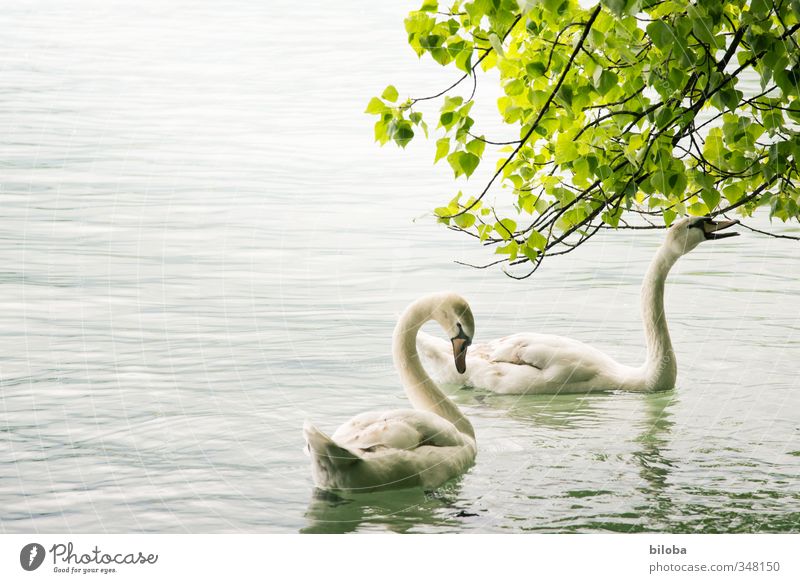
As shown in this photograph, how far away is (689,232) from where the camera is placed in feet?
20.0

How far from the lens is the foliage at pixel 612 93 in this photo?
3.51 meters

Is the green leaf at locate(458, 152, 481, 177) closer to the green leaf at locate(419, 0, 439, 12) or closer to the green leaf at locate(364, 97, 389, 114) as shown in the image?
the green leaf at locate(364, 97, 389, 114)

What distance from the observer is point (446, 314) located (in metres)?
4.93

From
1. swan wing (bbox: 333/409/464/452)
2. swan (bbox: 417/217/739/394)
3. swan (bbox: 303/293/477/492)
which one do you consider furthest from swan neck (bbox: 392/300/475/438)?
swan (bbox: 417/217/739/394)

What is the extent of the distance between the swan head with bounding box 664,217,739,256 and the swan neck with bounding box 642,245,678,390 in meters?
0.04

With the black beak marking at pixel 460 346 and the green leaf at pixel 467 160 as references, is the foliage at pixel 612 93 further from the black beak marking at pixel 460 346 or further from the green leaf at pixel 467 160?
the black beak marking at pixel 460 346

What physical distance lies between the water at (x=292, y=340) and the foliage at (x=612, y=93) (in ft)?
1.96

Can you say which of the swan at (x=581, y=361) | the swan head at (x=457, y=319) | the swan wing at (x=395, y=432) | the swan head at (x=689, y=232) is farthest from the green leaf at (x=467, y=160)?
the swan head at (x=689, y=232)

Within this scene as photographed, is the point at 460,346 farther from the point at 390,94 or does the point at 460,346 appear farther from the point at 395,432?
the point at 390,94

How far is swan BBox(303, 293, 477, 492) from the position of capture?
4344 mm

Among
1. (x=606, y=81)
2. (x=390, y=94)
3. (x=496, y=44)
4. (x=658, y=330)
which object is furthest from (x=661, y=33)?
(x=658, y=330)

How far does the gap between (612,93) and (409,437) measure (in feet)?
4.30

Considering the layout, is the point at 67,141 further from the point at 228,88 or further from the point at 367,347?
the point at 367,347

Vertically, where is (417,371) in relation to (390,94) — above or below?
below
